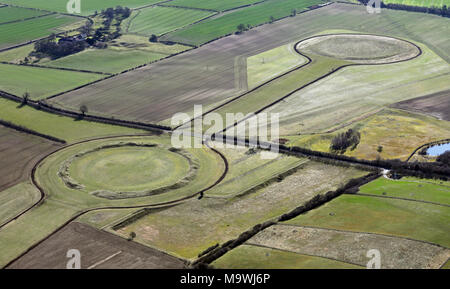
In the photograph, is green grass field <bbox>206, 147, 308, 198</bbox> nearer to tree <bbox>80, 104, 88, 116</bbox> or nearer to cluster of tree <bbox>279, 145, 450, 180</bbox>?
cluster of tree <bbox>279, 145, 450, 180</bbox>

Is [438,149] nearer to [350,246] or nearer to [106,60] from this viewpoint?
[350,246]

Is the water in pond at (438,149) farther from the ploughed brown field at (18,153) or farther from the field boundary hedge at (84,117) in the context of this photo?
the ploughed brown field at (18,153)

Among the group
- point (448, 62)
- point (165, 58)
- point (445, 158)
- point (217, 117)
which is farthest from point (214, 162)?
point (448, 62)

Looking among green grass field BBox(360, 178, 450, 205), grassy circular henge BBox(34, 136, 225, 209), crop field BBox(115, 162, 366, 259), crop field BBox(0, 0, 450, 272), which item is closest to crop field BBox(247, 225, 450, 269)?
crop field BBox(0, 0, 450, 272)

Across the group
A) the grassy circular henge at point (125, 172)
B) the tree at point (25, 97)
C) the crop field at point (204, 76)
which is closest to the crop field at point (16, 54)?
the tree at point (25, 97)

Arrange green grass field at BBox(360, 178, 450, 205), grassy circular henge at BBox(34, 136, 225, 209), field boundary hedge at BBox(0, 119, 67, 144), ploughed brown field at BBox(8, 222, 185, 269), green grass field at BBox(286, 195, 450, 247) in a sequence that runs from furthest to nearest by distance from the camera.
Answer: field boundary hedge at BBox(0, 119, 67, 144) < grassy circular henge at BBox(34, 136, 225, 209) < green grass field at BBox(360, 178, 450, 205) < green grass field at BBox(286, 195, 450, 247) < ploughed brown field at BBox(8, 222, 185, 269)

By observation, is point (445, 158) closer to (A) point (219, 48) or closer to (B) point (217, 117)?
(B) point (217, 117)

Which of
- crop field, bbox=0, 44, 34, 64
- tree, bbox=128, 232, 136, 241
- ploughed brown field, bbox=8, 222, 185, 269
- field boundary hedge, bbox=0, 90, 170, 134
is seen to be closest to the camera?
ploughed brown field, bbox=8, 222, 185, 269
